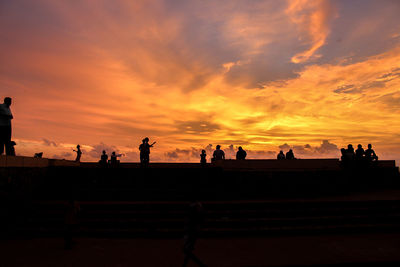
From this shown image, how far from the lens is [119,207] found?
916 cm

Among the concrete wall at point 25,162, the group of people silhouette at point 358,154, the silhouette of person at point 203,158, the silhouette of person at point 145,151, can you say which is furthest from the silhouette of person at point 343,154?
the concrete wall at point 25,162

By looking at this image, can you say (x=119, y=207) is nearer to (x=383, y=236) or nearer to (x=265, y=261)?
(x=265, y=261)

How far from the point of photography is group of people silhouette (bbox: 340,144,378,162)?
609 inches

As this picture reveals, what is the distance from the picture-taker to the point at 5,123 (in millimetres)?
9164

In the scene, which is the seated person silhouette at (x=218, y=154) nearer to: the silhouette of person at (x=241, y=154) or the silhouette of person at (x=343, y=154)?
the silhouette of person at (x=241, y=154)

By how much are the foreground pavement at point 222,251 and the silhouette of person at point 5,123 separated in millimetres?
3680

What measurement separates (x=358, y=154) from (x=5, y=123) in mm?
17930

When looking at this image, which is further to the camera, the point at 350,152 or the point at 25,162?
the point at 350,152

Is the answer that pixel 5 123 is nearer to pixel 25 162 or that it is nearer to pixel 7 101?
pixel 7 101

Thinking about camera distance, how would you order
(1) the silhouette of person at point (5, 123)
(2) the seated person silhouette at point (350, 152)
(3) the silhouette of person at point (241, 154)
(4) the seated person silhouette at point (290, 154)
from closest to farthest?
1. (1) the silhouette of person at point (5, 123)
2. (2) the seated person silhouette at point (350, 152)
3. (3) the silhouette of person at point (241, 154)
4. (4) the seated person silhouette at point (290, 154)

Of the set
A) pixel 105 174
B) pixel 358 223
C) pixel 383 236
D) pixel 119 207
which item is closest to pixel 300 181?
pixel 358 223

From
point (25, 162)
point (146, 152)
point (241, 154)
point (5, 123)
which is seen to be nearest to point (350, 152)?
point (241, 154)

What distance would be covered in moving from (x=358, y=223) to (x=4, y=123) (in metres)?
12.9

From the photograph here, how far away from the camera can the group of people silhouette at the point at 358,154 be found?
50.8ft
